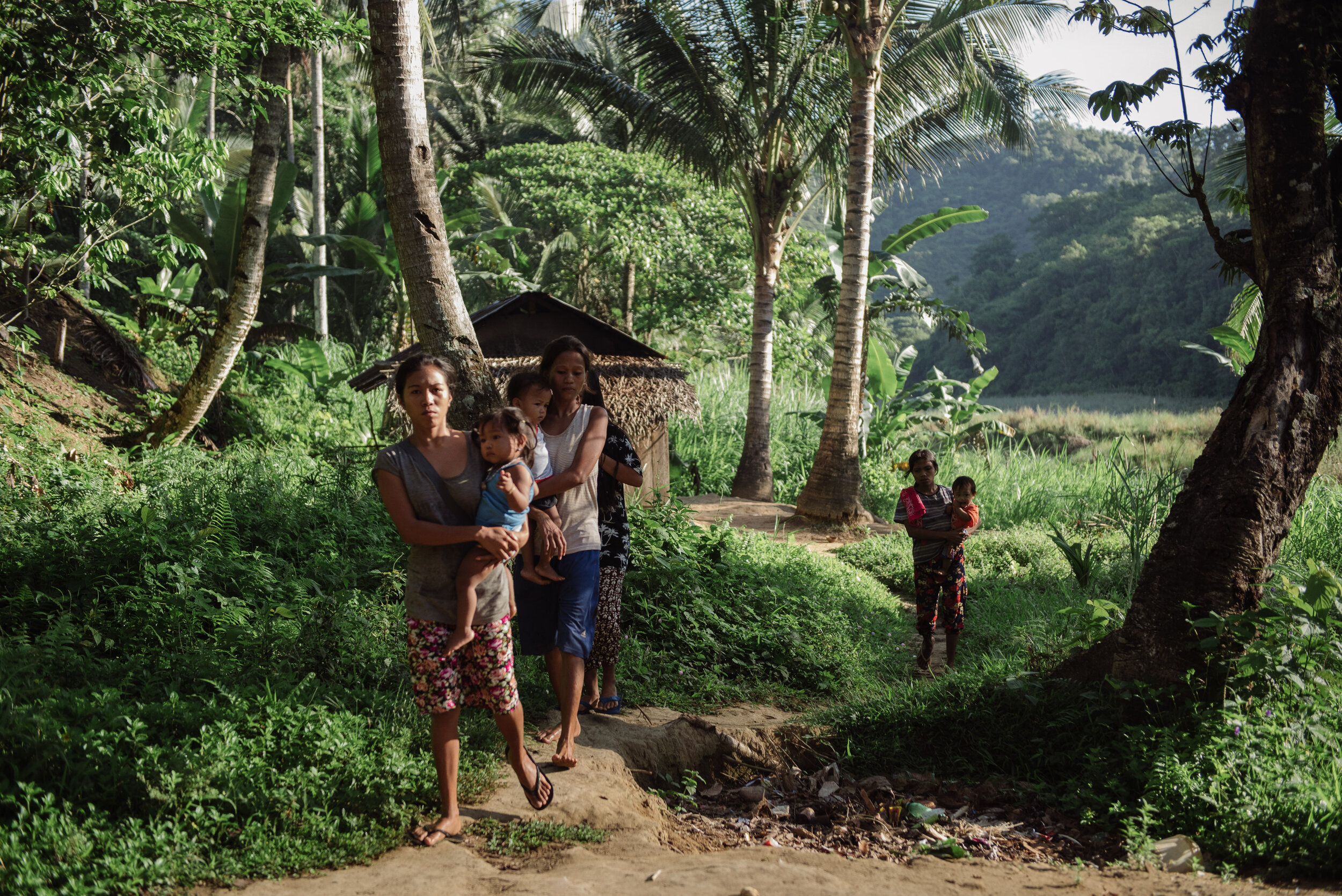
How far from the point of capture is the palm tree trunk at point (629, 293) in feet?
59.6

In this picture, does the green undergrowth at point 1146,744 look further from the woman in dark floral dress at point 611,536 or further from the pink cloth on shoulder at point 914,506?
→ the woman in dark floral dress at point 611,536

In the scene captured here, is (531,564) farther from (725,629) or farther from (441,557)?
(725,629)

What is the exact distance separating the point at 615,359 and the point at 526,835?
6889mm

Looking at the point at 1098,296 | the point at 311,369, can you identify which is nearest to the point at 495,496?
the point at 311,369

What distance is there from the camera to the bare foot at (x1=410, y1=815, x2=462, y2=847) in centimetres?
304

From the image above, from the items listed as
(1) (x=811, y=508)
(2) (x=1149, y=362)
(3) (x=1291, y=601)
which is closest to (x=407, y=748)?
(3) (x=1291, y=601)

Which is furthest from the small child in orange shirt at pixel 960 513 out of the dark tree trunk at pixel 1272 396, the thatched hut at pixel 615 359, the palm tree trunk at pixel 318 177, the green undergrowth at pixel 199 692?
the palm tree trunk at pixel 318 177

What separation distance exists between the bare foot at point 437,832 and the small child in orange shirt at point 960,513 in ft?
11.8

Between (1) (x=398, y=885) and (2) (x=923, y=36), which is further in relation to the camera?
(2) (x=923, y=36)

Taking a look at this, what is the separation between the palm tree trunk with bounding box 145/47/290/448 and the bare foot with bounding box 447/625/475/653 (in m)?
6.62

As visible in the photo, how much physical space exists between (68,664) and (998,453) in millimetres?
12975

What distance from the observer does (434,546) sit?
3.08 metres

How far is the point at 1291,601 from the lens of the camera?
378 cm

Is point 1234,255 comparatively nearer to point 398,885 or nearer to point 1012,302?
point 398,885
